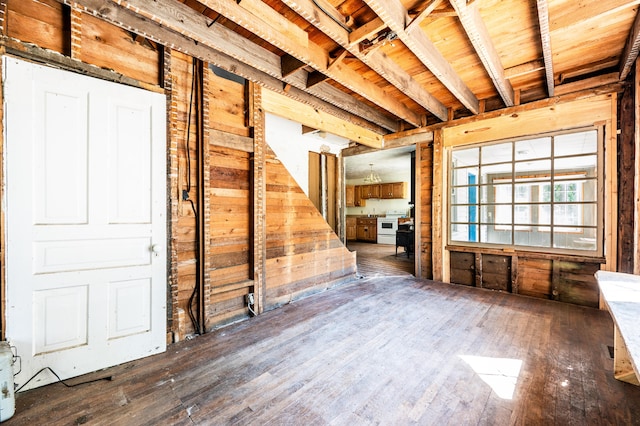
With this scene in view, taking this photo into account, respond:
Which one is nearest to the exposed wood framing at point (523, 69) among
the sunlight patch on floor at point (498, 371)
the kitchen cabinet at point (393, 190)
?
the sunlight patch on floor at point (498, 371)

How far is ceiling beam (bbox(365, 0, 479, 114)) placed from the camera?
1945 millimetres

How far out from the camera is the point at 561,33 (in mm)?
2488

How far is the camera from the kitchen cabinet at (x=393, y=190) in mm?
9578

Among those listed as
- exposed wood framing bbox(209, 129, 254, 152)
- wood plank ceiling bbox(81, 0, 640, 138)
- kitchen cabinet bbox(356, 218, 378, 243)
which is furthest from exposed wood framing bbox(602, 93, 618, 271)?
kitchen cabinet bbox(356, 218, 378, 243)

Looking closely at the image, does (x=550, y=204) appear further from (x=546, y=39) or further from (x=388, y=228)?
(x=388, y=228)

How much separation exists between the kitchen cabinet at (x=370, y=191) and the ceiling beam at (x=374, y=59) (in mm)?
6023

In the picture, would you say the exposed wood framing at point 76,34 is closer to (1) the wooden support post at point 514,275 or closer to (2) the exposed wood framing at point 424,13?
(2) the exposed wood framing at point 424,13

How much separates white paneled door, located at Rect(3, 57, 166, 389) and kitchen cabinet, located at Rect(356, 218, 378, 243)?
8111 mm

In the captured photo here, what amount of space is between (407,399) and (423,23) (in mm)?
2871

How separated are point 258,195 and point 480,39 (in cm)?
251

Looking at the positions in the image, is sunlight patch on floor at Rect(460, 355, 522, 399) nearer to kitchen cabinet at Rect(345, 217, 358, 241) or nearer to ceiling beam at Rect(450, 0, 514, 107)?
ceiling beam at Rect(450, 0, 514, 107)

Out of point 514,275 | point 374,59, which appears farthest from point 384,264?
point 374,59

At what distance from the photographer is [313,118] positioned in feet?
12.3

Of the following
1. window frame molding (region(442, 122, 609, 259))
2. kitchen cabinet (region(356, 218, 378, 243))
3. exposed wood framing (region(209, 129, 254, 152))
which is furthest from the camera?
kitchen cabinet (region(356, 218, 378, 243))
